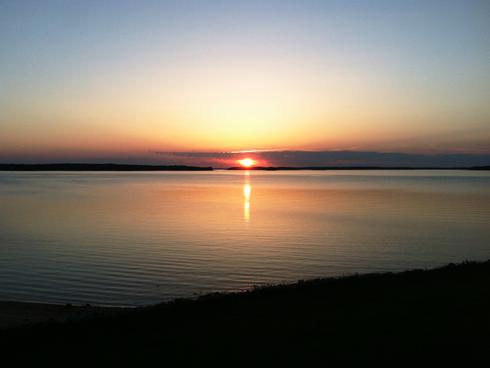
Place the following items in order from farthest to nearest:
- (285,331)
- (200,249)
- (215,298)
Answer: (200,249) < (215,298) < (285,331)

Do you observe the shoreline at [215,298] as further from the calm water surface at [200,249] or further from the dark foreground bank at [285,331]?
the calm water surface at [200,249]

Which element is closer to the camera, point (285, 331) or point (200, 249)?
A: point (285, 331)

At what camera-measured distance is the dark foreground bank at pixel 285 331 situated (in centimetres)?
644

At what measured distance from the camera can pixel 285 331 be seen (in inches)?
289

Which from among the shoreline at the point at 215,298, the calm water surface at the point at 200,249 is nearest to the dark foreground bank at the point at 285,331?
the shoreline at the point at 215,298

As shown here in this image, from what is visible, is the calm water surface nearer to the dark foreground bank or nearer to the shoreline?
the shoreline

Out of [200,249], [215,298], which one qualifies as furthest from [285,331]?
[200,249]

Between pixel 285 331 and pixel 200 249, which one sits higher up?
pixel 285 331

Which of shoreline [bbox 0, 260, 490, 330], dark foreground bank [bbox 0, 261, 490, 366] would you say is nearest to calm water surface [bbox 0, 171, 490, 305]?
shoreline [bbox 0, 260, 490, 330]

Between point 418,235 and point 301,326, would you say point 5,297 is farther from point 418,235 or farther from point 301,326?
point 418,235

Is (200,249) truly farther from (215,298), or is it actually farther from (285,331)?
(285,331)

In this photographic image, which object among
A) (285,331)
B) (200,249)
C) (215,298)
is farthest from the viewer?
(200,249)

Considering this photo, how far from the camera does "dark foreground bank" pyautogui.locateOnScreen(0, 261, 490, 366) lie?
6.44 metres

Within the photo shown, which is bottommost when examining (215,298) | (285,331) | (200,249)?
(200,249)
